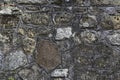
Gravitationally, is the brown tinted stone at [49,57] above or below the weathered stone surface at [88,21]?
below

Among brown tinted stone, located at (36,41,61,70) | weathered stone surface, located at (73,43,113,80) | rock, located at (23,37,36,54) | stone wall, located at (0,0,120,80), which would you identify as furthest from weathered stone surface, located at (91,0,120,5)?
rock, located at (23,37,36,54)

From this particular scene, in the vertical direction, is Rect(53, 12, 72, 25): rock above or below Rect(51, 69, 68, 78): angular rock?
above

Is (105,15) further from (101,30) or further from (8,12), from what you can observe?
(8,12)

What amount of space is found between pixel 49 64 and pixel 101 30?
59cm

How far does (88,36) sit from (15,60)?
74 cm

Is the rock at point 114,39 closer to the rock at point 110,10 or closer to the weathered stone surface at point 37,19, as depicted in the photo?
the rock at point 110,10

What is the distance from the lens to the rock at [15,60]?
3020mm

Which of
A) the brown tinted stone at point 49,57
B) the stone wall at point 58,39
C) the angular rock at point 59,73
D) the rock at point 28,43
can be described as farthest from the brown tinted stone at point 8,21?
the angular rock at point 59,73

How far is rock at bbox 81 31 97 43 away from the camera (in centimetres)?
300

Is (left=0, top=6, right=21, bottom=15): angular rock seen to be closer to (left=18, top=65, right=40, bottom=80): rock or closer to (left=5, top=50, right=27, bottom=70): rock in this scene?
(left=5, top=50, right=27, bottom=70): rock

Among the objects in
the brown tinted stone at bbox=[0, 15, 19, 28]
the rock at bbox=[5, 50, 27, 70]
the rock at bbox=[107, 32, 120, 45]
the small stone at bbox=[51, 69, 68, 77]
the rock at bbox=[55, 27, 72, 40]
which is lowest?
the small stone at bbox=[51, 69, 68, 77]

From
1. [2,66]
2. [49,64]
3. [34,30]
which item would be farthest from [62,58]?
[2,66]

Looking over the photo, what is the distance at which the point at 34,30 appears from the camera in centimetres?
304

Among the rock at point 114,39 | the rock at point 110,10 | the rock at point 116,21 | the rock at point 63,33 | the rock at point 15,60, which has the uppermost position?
the rock at point 110,10
